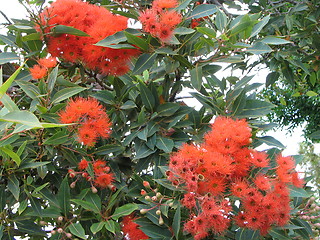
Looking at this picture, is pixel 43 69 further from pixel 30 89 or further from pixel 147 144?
pixel 147 144

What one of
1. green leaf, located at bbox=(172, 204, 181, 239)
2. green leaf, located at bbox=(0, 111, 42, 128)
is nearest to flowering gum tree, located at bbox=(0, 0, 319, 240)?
green leaf, located at bbox=(172, 204, 181, 239)

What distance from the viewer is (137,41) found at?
183cm

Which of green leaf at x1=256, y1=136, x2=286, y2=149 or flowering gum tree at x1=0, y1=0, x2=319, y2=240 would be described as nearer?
flowering gum tree at x1=0, y1=0, x2=319, y2=240

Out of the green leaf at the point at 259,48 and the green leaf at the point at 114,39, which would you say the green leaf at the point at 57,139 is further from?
the green leaf at the point at 259,48

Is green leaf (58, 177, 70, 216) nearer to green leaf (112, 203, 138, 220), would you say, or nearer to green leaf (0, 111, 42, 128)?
green leaf (112, 203, 138, 220)

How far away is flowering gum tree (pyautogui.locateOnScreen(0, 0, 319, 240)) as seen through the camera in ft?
5.24

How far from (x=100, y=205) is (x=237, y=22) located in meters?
1.08

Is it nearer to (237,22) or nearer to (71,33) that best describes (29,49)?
(71,33)

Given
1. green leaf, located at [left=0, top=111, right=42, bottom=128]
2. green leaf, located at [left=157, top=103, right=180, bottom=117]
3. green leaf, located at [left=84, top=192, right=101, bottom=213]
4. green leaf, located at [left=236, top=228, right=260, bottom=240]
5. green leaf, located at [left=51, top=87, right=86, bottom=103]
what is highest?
green leaf, located at [left=0, top=111, right=42, bottom=128]

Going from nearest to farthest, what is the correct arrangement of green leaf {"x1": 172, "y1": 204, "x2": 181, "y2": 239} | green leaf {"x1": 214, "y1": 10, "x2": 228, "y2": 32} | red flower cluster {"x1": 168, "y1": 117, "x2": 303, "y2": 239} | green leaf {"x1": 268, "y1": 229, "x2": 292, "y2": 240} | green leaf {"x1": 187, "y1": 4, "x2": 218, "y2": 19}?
red flower cluster {"x1": 168, "y1": 117, "x2": 303, "y2": 239} < green leaf {"x1": 172, "y1": 204, "x2": 181, "y2": 239} < green leaf {"x1": 268, "y1": 229, "x2": 292, "y2": 240} < green leaf {"x1": 214, "y1": 10, "x2": 228, "y2": 32} < green leaf {"x1": 187, "y1": 4, "x2": 218, "y2": 19}

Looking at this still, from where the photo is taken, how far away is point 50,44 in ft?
6.72

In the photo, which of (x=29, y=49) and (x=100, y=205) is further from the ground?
(x=29, y=49)

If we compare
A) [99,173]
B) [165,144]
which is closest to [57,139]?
[99,173]

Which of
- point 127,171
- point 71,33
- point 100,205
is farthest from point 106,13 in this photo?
point 100,205
